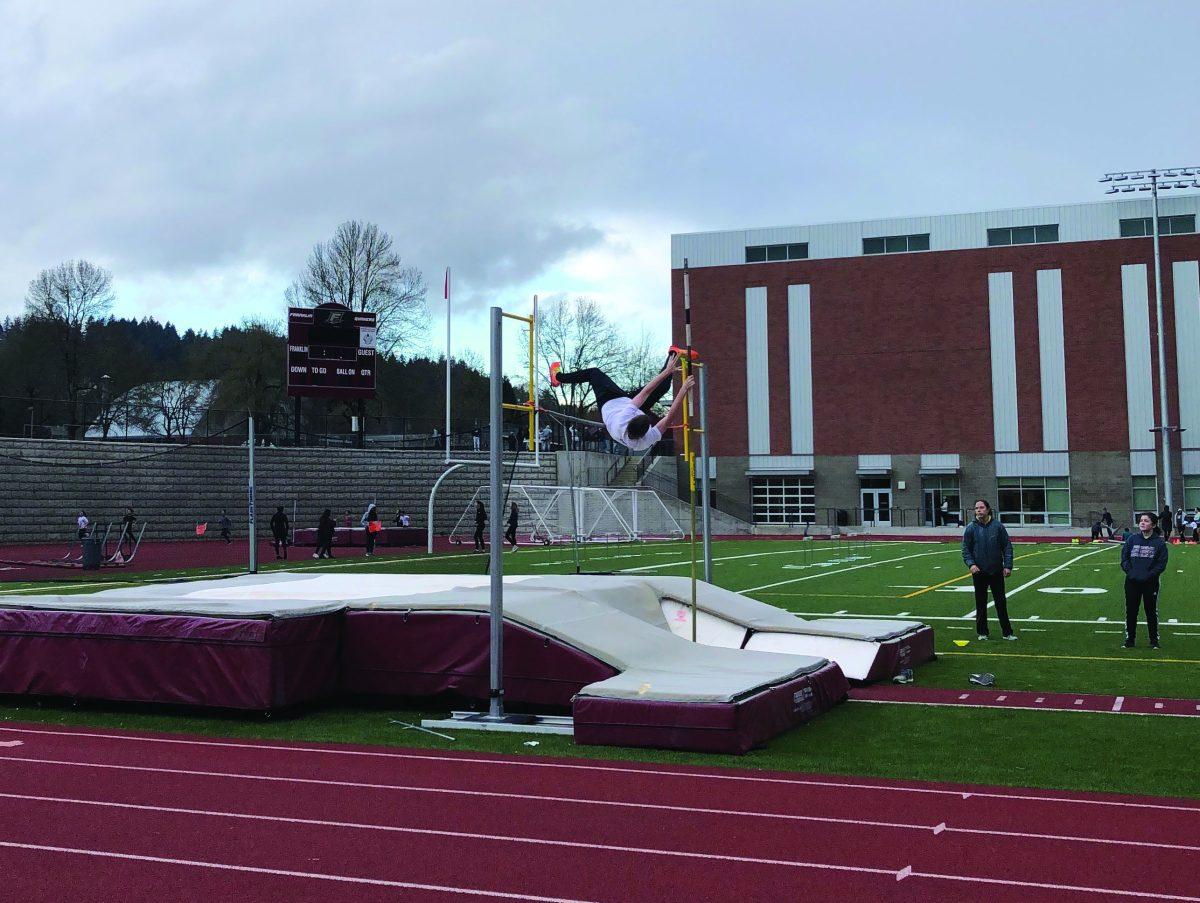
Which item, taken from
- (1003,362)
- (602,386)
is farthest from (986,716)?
(1003,362)

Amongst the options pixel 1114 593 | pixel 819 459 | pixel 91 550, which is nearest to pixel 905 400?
pixel 819 459

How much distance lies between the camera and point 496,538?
343 inches

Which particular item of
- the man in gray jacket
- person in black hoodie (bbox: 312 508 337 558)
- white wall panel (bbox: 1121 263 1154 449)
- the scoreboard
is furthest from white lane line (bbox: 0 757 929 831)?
white wall panel (bbox: 1121 263 1154 449)

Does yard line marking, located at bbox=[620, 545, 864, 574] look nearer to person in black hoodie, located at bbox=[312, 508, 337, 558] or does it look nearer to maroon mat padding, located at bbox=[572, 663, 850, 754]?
person in black hoodie, located at bbox=[312, 508, 337, 558]

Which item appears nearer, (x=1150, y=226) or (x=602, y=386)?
(x=602, y=386)

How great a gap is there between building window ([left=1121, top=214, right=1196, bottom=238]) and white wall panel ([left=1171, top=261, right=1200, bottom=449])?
71.8 inches

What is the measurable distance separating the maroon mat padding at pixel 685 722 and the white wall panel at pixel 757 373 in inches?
1998

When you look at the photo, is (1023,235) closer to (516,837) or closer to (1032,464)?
(1032,464)

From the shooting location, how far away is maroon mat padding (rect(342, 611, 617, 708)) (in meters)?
8.80

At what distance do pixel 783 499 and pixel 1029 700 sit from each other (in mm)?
49237

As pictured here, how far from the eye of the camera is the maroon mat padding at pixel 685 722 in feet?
24.4

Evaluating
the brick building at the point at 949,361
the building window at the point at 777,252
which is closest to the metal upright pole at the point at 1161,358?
the brick building at the point at 949,361

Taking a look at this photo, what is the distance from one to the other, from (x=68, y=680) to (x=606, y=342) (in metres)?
55.5

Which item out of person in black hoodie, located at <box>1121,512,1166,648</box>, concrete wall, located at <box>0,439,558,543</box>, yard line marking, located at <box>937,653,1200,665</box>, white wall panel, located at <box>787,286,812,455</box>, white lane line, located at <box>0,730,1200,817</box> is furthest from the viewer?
white wall panel, located at <box>787,286,812,455</box>
